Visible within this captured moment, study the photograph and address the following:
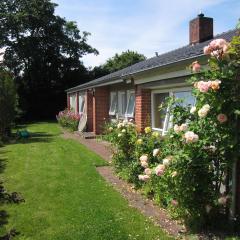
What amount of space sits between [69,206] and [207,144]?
3.14 metres

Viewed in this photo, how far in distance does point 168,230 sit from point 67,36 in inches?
1505

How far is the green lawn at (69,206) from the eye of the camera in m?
5.96

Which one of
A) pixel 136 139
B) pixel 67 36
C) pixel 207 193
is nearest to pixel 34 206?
pixel 136 139

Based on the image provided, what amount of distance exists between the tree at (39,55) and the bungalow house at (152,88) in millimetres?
17405

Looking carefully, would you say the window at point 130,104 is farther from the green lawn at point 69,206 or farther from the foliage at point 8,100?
the foliage at point 8,100

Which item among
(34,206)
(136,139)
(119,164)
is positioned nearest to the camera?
(34,206)

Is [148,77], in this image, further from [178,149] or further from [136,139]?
[178,149]

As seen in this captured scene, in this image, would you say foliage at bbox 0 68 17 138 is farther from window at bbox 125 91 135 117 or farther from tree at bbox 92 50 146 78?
tree at bbox 92 50 146 78

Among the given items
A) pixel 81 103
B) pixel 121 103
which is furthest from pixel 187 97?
pixel 81 103

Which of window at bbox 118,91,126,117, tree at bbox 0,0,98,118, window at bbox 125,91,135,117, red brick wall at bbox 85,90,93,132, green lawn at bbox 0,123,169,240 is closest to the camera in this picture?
green lawn at bbox 0,123,169,240

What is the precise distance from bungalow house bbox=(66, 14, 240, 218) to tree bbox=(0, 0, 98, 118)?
17405mm

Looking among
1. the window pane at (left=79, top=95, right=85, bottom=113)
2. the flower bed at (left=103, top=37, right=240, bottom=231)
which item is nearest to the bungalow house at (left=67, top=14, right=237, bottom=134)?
the window pane at (left=79, top=95, right=85, bottom=113)

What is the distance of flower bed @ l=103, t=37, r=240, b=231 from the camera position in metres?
5.21

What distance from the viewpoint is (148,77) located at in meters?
10.9
